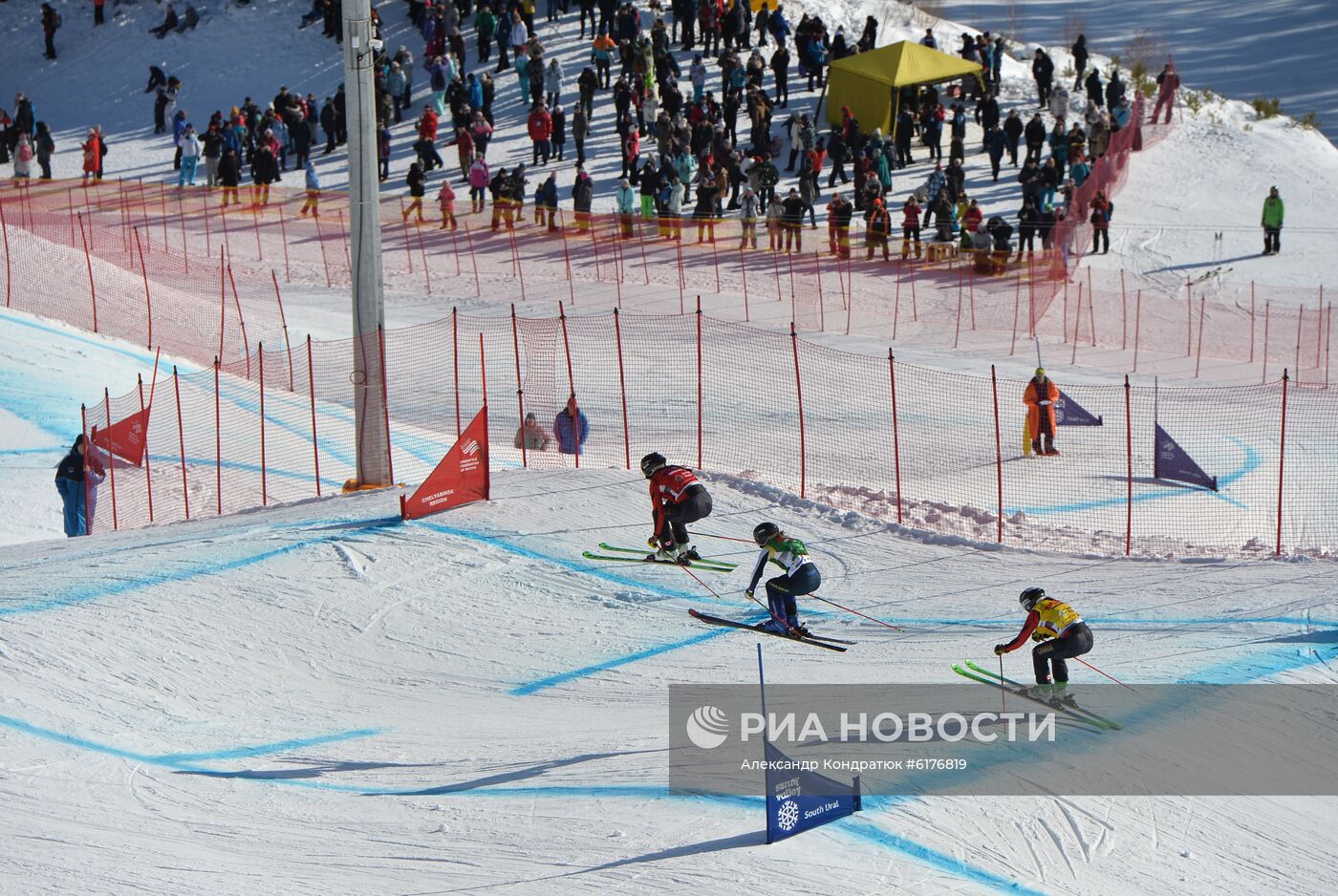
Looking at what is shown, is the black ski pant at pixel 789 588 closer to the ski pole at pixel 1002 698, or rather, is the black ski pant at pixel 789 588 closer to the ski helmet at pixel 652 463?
the ski pole at pixel 1002 698

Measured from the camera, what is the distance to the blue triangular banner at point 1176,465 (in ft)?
60.0

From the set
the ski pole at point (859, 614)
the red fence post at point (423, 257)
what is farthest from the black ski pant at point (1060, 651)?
the red fence post at point (423, 257)

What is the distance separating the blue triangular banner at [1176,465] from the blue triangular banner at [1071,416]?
136cm

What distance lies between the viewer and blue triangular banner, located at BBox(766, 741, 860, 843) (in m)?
8.84

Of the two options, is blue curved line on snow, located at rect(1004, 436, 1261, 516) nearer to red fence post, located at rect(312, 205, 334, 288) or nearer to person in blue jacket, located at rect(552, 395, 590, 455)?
person in blue jacket, located at rect(552, 395, 590, 455)

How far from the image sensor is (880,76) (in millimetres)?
30359

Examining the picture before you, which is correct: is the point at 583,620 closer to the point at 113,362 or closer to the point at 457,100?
the point at 113,362

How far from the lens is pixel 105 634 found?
12.7 m

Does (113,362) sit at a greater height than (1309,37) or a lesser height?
lesser

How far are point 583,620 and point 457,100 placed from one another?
20021 mm

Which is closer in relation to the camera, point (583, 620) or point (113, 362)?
point (583, 620)

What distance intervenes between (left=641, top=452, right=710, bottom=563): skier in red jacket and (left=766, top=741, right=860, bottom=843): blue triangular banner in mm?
5301

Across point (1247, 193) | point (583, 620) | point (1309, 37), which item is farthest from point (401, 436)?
point (1309, 37)

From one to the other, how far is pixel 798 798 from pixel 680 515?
562 centimetres
